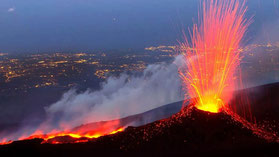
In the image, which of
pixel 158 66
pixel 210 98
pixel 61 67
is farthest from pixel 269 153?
pixel 61 67

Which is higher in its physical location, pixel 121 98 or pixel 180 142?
pixel 180 142

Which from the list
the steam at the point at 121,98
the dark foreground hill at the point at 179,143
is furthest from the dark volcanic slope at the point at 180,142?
the steam at the point at 121,98

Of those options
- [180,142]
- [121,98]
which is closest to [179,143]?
[180,142]

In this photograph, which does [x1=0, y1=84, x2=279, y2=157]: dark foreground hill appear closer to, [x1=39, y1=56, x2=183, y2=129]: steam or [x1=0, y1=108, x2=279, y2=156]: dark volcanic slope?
[x1=0, y1=108, x2=279, y2=156]: dark volcanic slope

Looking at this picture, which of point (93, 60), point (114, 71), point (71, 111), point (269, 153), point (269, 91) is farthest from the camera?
point (93, 60)

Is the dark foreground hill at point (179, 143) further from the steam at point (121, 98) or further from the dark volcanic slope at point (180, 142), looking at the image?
the steam at point (121, 98)

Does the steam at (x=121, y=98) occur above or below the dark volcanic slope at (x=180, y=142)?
below

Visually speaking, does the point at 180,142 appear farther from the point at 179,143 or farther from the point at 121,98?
the point at 121,98

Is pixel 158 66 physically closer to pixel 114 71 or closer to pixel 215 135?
pixel 114 71
